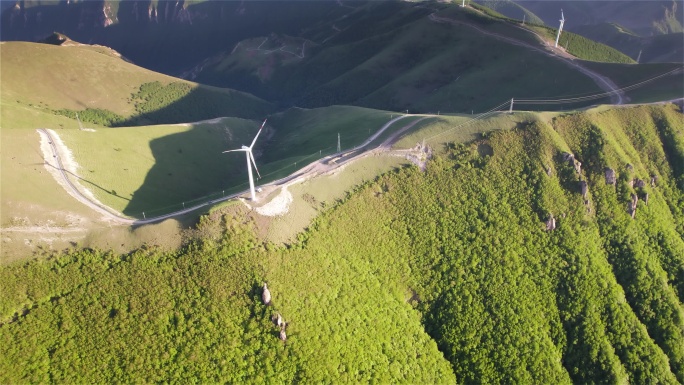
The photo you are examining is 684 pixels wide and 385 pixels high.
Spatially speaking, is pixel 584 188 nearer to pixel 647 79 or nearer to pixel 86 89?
pixel 647 79

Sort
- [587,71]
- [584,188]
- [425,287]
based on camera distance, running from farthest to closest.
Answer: [587,71] < [584,188] < [425,287]

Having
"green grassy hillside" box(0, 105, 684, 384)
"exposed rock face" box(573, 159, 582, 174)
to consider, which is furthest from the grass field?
"exposed rock face" box(573, 159, 582, 174)

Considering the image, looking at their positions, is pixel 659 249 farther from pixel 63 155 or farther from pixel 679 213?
pixel 63 155

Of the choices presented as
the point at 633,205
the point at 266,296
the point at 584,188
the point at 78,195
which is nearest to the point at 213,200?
the point at 78,195

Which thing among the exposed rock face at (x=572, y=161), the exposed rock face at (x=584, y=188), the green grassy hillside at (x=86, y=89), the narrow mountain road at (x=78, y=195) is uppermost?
the exposed rock face at (x=572, y=161)

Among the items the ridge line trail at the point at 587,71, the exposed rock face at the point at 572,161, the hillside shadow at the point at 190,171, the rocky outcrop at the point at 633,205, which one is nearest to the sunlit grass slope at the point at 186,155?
the hillside shadow at the point at 190,171

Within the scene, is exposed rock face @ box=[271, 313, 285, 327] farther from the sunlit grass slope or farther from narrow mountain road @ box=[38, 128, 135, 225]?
the sunlit grass slope

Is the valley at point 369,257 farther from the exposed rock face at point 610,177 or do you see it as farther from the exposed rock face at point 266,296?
the exposed rock face at point 266,296

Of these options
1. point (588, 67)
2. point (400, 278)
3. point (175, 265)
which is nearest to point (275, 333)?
point (175, 265)
